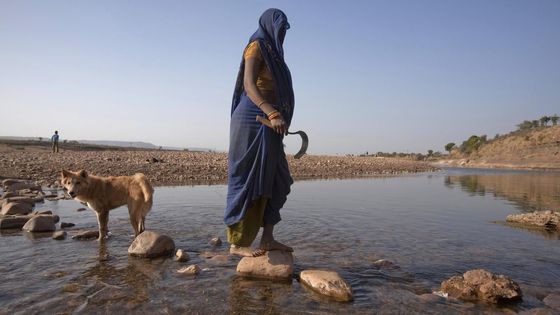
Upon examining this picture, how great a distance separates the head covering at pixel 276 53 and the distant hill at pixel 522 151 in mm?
50053

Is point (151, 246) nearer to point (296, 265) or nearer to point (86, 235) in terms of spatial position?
point (86, 235)

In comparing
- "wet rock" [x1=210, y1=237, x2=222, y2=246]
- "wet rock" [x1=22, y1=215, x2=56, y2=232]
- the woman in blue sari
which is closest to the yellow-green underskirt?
the woman in blue sari

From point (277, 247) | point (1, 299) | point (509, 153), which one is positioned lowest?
point (1, 299)

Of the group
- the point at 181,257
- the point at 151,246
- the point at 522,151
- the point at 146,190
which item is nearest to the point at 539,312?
the point at 181,257

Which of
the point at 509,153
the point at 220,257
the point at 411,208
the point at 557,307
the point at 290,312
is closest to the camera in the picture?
the point at 290,312

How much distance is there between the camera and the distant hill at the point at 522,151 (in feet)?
153

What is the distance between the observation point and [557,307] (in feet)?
11.1

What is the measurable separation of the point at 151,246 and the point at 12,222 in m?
3.23

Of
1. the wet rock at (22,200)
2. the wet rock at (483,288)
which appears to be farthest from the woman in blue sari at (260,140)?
the wet rock at (22,200)

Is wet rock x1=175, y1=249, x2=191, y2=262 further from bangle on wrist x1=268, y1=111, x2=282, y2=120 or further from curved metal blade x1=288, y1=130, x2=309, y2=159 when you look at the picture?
bangle on wrist x1=268, y1=111, x2=282, y2=120

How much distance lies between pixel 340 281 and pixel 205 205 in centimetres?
601

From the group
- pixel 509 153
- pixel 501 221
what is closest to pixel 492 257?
pixel 501 221

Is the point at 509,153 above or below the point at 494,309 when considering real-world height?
above

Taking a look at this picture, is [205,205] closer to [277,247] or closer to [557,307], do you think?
[277,247]
